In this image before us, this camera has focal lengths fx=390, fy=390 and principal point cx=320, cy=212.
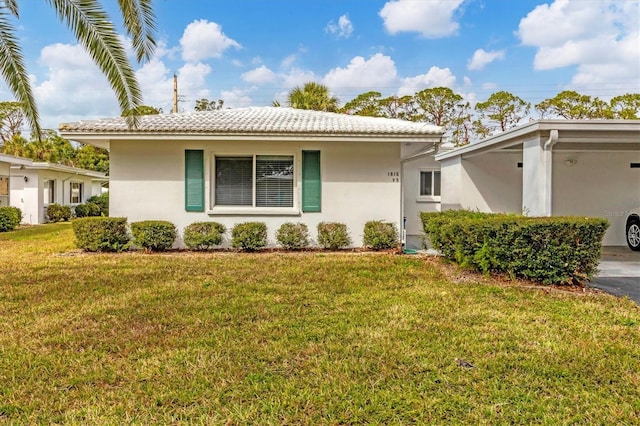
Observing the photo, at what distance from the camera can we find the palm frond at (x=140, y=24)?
6777 mm

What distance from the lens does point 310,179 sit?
10.3 meters

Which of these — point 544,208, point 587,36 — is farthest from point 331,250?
point 587,36

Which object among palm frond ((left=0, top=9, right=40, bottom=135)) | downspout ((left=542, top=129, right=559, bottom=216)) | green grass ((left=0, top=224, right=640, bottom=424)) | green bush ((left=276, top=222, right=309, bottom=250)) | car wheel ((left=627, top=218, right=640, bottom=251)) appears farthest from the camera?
car wheel ((left=627, top=218, right=640, bottom=251))

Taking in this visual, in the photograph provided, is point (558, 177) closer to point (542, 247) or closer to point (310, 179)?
point (542, 247)

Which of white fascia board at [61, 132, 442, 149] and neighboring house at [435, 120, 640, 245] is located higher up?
white fascia board at [61, 132, 442, 149]

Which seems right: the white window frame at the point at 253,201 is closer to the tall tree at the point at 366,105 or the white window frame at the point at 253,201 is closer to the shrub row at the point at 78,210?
the shrub row at the point at 78,210

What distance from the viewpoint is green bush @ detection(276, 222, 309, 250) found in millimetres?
9992

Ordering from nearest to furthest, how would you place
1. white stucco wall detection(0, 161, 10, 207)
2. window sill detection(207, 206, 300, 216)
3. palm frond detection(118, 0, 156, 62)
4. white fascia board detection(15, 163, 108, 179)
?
palm frond detection(118, 0, 156, 62) → window sill detection(207, 206, 300, 216) → white stucco wall detection(0, 161, 10, 207) → white fascia board detection(15, 163, 108, 179)

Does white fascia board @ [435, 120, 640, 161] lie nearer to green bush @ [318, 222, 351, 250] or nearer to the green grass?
the green grass

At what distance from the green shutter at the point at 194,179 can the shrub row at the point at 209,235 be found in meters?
0.58

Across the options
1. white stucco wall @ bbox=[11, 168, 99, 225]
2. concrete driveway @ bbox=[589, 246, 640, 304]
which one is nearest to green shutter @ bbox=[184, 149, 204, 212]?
concrete driveway @ bbox=[589, 246, 640, 304]

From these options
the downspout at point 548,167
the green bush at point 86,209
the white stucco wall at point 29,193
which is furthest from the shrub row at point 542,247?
the green bush at point 86,209

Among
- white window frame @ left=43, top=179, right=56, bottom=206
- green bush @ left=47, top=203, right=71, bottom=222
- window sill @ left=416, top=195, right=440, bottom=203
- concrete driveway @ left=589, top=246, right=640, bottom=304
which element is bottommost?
concrete driveway @ left=589, top=246, right=640, bottom=304

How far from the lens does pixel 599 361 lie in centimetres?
360
